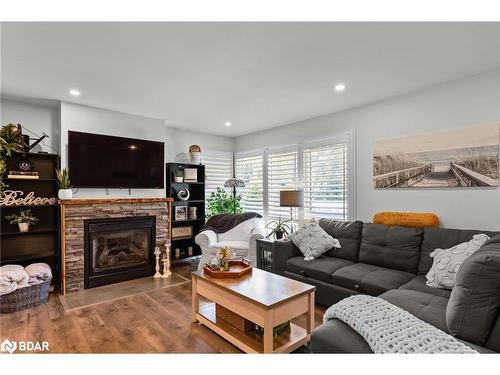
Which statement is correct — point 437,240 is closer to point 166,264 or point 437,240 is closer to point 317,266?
point 317,266

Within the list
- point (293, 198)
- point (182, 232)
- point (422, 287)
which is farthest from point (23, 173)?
point (422, 287)

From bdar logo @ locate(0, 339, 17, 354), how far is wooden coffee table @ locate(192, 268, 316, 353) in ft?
4.83

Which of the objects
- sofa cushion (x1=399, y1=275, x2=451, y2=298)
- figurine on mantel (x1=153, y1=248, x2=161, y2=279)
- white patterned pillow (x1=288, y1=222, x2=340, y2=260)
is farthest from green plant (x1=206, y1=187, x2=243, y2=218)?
sofa cushion (x1=399, y1=275, x2=451, y2=298)

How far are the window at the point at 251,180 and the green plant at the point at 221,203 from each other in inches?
7.3

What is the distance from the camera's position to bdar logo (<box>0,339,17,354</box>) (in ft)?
7.02

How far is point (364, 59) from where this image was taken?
7.83ft

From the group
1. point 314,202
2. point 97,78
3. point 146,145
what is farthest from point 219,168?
point 97,78

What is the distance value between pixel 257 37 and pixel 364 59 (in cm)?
102

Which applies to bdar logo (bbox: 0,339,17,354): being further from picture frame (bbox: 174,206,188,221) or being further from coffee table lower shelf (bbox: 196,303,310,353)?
picture frame (bbox: 174,206,188,221)

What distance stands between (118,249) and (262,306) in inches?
112

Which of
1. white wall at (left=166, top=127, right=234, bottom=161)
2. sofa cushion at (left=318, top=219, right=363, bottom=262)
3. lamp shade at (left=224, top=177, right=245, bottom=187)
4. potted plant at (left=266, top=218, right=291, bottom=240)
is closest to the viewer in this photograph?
sofa cushion at (left=318, top=219, right=363, bottom=262)

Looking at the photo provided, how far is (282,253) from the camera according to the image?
335 cm

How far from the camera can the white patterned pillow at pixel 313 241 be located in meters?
3.20
